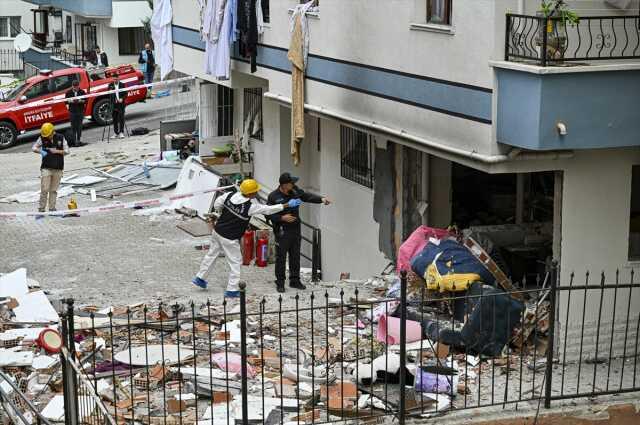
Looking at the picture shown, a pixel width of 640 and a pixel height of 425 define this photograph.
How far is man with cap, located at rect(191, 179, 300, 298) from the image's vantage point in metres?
14.7

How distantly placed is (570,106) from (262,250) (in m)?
7.34

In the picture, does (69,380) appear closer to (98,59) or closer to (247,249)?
(247,249)

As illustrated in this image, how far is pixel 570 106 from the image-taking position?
1099 cm

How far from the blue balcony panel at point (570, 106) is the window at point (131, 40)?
3424 cm

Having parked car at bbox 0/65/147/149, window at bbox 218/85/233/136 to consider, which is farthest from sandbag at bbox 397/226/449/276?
parked car at bbox 0/65/147/149

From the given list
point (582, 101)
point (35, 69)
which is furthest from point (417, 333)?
point (35, 69)

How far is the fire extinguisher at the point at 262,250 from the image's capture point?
17.4 metres

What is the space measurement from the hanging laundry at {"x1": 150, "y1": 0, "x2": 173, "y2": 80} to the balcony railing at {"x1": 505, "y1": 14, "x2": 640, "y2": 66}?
12661mm

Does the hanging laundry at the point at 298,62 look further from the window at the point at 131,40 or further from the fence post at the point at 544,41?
the window at the point at 131,40

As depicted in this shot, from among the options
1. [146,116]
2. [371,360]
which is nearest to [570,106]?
[371,360]

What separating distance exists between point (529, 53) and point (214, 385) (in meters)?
4.47

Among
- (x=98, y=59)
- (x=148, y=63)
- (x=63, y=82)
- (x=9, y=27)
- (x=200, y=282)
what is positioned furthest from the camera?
(x=9, y=27)

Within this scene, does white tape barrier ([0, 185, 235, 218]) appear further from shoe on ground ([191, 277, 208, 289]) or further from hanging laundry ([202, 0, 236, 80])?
shoe on ground ([191, 277, 208, 289])

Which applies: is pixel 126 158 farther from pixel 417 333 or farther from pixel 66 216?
pixel 417 333
